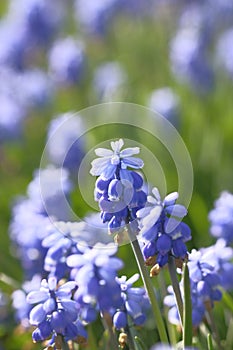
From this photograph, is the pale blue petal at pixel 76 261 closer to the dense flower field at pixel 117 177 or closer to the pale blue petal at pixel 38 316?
the dense flower field at pixel 117 177

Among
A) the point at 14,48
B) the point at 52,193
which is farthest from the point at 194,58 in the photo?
the point at 52,193

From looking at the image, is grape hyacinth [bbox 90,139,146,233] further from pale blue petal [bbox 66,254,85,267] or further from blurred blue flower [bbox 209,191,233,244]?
blurred blue flower [bbox 209,191,233,244]

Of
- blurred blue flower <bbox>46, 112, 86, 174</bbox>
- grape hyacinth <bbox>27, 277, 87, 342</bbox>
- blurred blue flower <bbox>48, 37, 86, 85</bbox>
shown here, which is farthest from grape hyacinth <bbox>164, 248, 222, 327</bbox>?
blurred blue flower <bbox>48, 37, 86, 85</bbox>

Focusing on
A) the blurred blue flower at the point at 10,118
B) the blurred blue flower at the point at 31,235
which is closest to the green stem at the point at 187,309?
the blurred blue flower at the point at 31,235

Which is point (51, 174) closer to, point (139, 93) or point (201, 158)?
point (201, 158)

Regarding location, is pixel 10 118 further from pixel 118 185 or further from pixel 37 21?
pixel 118 185
